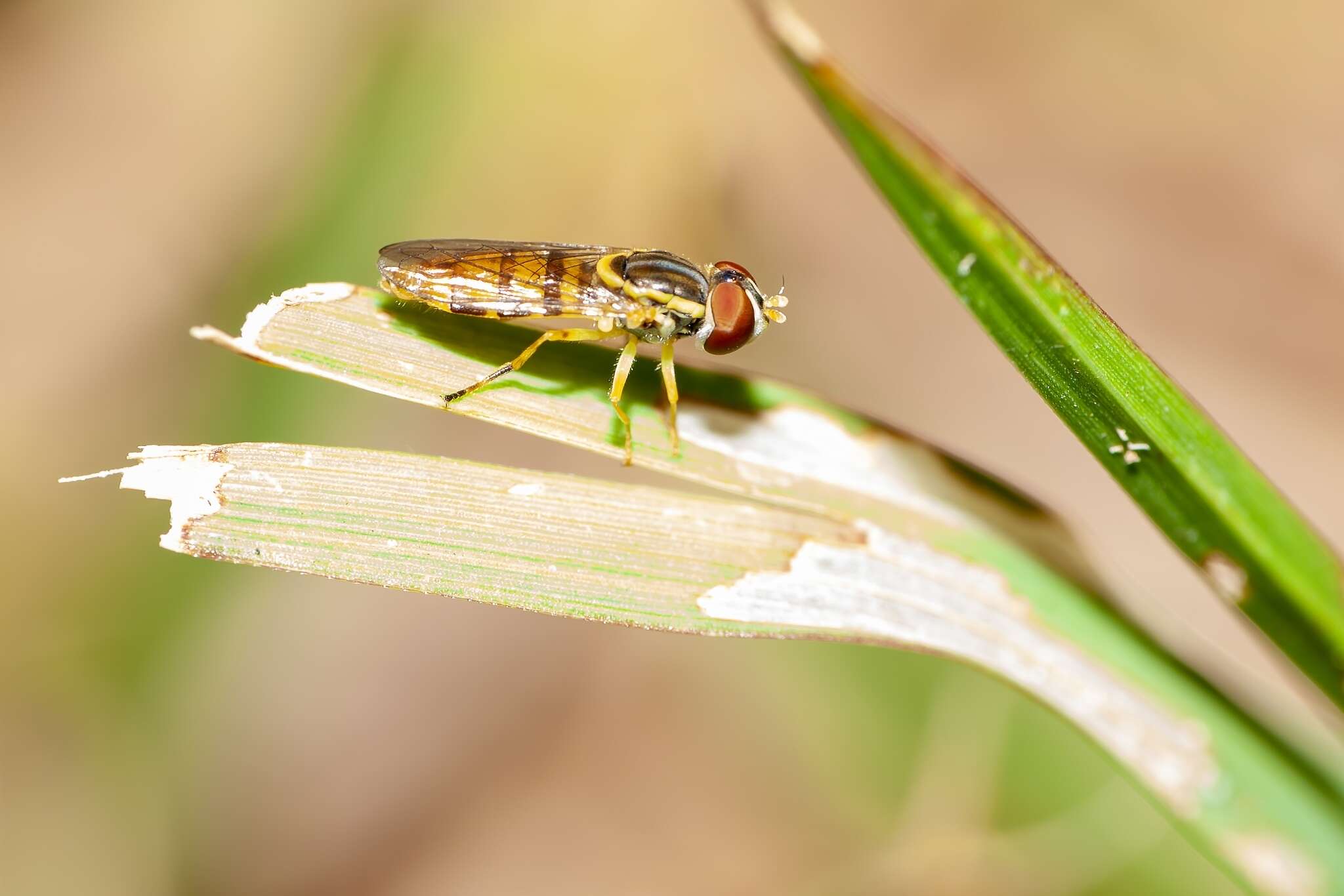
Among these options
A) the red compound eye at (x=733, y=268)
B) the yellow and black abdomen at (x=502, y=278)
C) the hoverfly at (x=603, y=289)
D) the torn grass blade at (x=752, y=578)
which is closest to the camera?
the torn grass blade at (x=752, y=578)

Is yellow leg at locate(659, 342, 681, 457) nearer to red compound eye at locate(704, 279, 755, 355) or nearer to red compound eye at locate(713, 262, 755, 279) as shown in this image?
red compound eye at locate(704, 279, 755, 355)

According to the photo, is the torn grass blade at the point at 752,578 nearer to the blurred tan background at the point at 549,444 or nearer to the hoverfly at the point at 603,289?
the hoverfly at the point at 603,289

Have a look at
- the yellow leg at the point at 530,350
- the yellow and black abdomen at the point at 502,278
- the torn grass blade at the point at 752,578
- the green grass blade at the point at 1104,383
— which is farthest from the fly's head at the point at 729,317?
the green grass blade at the point at 1104,383

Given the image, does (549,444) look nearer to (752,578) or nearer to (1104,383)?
(752,578)

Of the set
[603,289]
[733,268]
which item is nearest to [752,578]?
[603,289]

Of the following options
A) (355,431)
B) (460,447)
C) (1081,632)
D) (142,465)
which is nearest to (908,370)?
(460,447)

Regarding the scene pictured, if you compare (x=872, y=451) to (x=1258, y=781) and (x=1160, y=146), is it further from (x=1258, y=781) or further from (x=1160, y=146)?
(x=1160, y=146)
